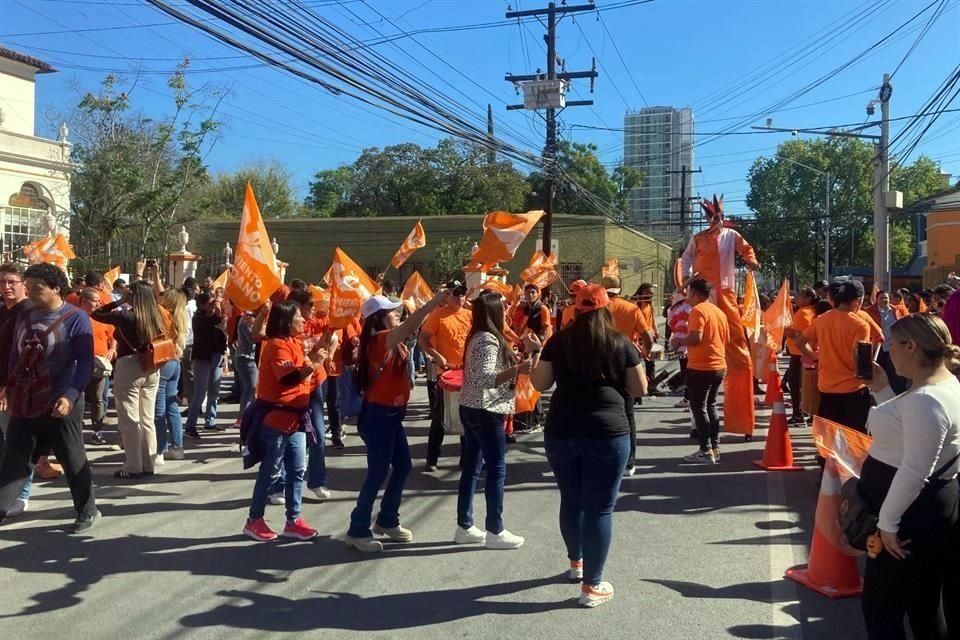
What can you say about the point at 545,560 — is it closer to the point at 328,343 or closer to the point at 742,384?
the point at 328,343

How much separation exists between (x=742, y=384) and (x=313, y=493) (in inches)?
198

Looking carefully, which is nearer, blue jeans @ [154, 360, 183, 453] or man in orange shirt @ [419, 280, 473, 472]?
man in orange shirt @ [419, 280, 473, 472]

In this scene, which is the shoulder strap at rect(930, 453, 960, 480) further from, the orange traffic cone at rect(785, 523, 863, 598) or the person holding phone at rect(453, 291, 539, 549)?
the person holding phone at rect(453, 291, 539, 549)

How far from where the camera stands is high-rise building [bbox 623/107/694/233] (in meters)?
52.1

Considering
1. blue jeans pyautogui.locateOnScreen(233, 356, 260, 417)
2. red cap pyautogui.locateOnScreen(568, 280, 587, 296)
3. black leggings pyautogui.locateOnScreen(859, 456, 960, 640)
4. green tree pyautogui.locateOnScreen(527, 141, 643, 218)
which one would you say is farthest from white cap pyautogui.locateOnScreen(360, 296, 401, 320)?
green tree pyautogui.locateOnScreen(527, 141, 643, 218)

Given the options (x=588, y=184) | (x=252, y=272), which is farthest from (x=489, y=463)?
(x=588, y=184)

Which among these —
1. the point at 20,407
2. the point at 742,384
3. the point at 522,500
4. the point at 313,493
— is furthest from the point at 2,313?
the point at 742,384

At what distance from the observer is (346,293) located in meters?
8.38

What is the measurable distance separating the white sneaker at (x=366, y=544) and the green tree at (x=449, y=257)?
Result: 109 feet

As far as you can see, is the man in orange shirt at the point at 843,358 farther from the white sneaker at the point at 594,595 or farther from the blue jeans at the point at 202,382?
the blue jeans at the point at 202,382

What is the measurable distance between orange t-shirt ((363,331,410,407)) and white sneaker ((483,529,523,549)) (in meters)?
1.10

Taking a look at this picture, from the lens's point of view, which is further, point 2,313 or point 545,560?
point 2,313

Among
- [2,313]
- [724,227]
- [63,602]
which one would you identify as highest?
[724,227]

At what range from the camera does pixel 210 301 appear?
34.0 feet
